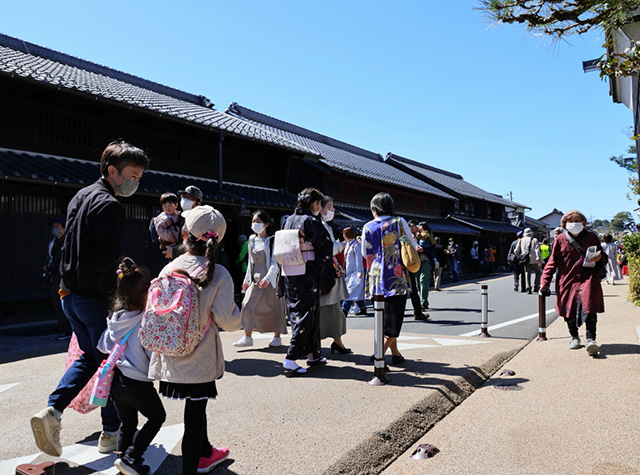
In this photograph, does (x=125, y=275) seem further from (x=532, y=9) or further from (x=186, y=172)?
(x=186, y=172)

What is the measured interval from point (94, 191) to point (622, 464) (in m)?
3.48

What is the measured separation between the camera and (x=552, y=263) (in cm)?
544

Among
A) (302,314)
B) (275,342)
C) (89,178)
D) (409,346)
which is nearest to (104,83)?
(89,178)

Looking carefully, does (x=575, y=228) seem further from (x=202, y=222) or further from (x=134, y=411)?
(x=134, y=411)

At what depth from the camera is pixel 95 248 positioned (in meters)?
2.69

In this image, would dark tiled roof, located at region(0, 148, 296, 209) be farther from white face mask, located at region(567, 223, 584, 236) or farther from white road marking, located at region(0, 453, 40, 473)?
white face mask, located at region(567, 223, 584, 236)

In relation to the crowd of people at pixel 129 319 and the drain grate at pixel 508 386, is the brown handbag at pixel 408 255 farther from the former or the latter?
the crowd of people at pixel 129 319

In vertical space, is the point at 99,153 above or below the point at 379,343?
above

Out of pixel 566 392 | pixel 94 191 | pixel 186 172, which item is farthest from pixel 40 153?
pixel 566 392

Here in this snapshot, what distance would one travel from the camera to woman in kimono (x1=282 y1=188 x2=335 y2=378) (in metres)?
4.47

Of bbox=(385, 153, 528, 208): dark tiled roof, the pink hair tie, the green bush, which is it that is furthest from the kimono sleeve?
bbox=(385, 153, 528, 208): dark tiled roof

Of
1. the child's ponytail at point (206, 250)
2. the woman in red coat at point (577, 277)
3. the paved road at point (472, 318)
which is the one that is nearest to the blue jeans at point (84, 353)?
the child's ponytail at point (206, 250)

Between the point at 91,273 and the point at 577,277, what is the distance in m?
4.99

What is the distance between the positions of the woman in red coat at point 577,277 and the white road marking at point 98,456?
4.41 metres
